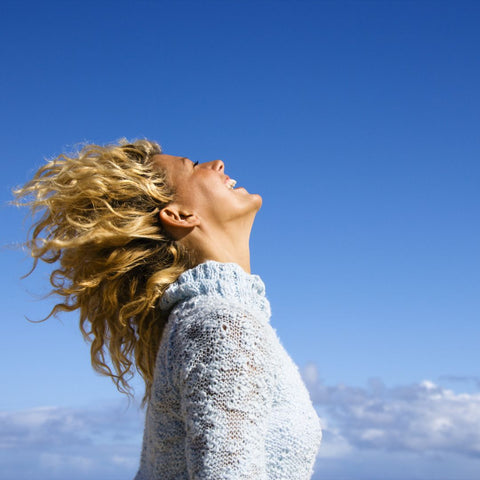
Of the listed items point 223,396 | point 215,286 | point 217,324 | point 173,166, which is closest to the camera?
point 223,396

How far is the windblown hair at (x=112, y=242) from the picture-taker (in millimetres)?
Answer: 4664

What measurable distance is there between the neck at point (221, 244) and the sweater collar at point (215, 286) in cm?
23

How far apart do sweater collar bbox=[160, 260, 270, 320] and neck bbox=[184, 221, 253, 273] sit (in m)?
0.23

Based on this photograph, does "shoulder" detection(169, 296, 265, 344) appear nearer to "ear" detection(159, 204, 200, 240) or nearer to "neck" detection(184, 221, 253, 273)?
"neck" detection(184, 221, 253, 273)

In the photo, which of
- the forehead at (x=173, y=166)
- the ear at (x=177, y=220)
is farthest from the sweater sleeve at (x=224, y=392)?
the forehead at (x=173, y=166)

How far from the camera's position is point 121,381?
558 cm

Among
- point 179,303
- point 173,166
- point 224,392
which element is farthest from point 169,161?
point 224,392

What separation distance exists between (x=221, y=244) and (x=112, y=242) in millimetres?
826

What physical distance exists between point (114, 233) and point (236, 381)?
5.53 ft

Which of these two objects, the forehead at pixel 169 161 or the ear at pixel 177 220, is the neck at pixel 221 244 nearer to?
the ear at pixel 177 220

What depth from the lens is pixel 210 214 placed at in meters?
4.72

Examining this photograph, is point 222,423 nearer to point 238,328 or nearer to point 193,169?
point 238,328

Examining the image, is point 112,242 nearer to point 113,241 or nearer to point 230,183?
point 113,241

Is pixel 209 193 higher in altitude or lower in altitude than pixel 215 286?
higher
